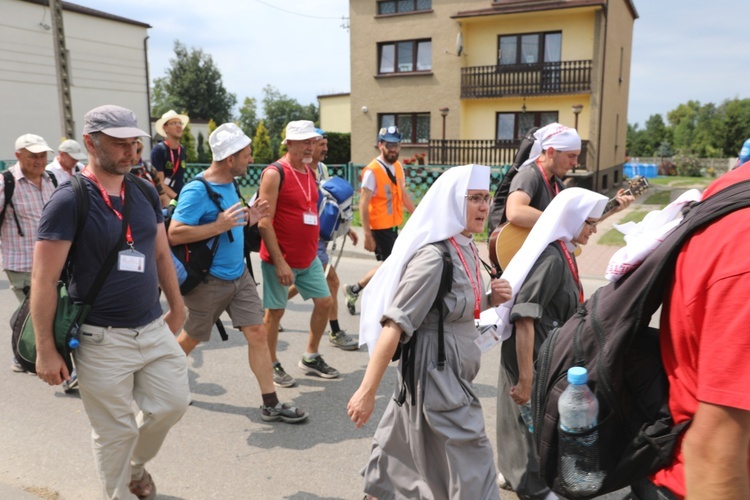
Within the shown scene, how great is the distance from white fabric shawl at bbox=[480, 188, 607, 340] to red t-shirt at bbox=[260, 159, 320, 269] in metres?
2.22

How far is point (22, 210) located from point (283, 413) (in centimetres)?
282

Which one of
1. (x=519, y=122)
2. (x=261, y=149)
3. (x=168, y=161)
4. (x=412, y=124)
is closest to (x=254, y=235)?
(x=168, y=161)

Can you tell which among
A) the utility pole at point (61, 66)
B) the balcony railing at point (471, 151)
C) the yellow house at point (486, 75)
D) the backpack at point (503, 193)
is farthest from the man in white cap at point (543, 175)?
the balcony railing at point (471, 151)

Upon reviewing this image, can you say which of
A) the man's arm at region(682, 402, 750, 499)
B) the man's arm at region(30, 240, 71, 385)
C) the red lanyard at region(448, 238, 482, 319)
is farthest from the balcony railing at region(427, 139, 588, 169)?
the man's arm at region(682, 402, 750, 499)

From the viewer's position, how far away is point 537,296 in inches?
120

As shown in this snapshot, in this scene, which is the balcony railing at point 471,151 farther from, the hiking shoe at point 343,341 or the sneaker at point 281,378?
the sneaker at point 281,378

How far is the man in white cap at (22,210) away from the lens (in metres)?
5.18

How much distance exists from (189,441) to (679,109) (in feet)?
274

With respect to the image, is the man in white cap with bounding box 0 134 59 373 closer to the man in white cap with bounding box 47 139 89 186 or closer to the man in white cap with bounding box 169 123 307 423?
the man in white cap with bounding box 47 139 89 186

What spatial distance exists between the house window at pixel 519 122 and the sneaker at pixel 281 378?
63.5ft

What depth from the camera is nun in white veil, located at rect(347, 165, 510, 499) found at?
2682mm

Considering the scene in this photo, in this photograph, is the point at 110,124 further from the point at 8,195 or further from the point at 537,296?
the point at 8,195

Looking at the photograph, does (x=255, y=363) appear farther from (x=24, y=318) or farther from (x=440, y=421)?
(x=440, y=421)

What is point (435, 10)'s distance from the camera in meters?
23.9
